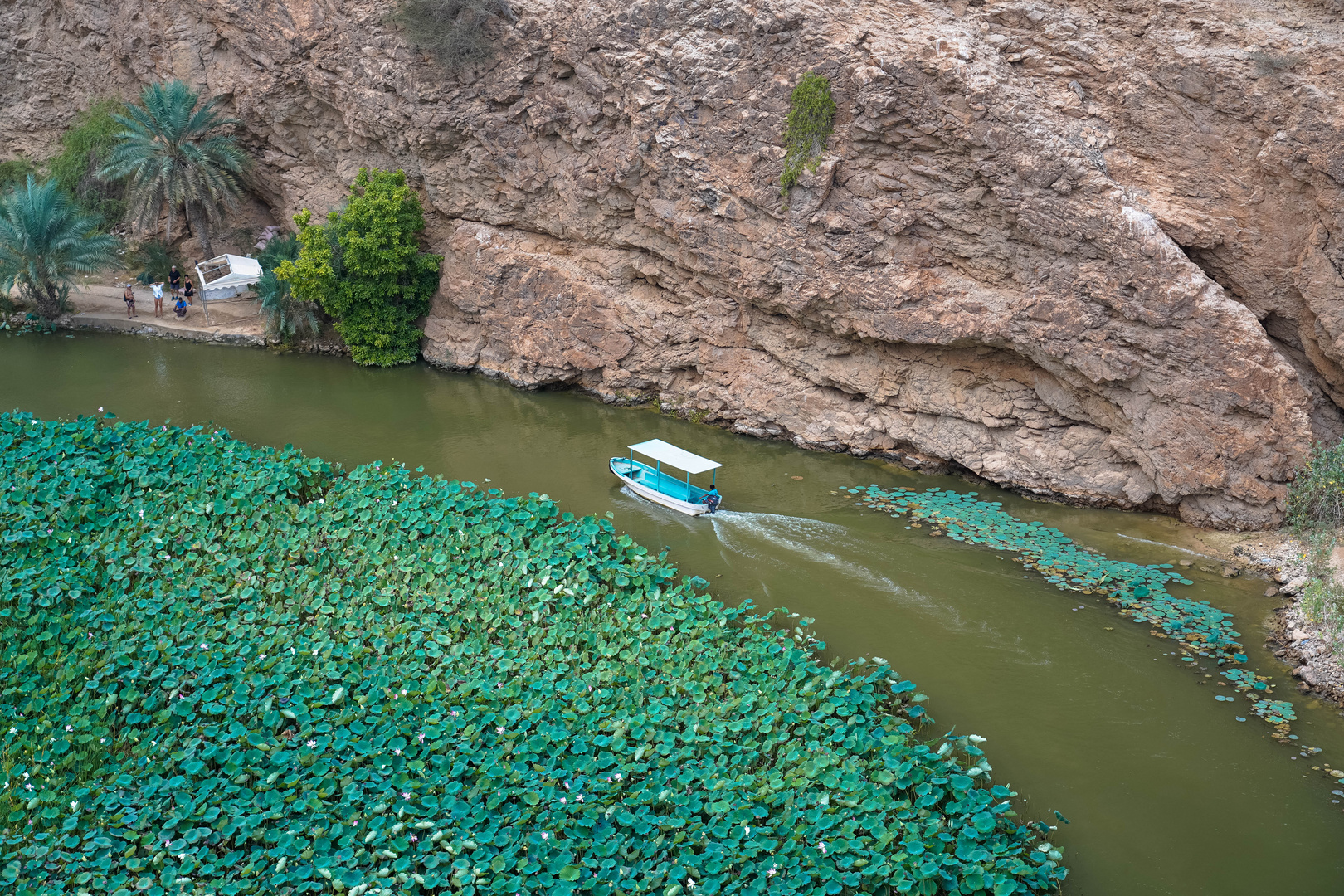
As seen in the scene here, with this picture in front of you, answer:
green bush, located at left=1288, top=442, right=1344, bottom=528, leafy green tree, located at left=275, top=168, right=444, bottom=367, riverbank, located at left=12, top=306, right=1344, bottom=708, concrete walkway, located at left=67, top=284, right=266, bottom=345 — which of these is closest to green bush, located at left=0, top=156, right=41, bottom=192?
concrete walkway, located at left=67, top=284, right=266, bottom=345

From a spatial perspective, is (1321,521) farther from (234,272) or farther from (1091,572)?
(234,272)

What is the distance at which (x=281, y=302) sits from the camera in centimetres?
2281

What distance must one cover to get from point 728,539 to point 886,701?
15.6 feet

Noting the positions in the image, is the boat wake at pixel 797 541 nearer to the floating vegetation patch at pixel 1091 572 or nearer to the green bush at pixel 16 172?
the floating vegetation patch at pixel 1091 572

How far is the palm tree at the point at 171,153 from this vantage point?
76.3 feet

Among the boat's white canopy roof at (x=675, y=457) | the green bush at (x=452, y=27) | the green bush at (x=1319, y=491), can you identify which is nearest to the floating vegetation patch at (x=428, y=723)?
the boat's white canopy roof at (x=675, y=457)

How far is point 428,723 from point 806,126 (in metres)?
12.4

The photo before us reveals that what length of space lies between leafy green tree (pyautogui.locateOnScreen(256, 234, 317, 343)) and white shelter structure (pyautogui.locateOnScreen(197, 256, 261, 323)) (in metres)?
0.37

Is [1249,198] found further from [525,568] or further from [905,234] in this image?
[525,568]

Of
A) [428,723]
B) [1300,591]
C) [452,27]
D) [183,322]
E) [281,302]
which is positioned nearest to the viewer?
[428,723]

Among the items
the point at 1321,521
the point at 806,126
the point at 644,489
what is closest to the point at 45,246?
the point at 644,489

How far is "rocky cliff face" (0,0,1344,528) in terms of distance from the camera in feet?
45.8

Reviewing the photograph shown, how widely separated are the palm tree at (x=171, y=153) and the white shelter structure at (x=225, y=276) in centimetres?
164

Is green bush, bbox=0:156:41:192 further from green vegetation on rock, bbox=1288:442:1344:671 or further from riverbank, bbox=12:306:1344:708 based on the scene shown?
green vegetation on rock, bbox=1288:442:1344:671
